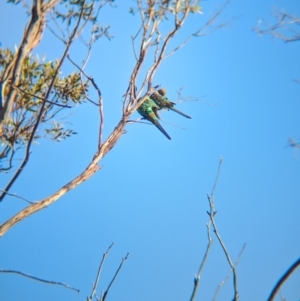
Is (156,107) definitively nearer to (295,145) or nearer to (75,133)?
(75,133)

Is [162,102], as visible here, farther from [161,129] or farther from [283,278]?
[283,278]

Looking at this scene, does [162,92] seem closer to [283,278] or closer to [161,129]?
[161,129]

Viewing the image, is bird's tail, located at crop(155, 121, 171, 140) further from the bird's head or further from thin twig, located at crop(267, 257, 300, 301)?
thin twig, located at crop(267, 257, 300, 301)

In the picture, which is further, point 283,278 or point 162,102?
point 162,102

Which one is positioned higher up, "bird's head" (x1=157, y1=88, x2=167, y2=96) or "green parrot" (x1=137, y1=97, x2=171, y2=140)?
"bird's head" (x1=157, y1=88, x2=167, y2=96)

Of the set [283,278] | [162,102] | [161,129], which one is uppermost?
[162,102]

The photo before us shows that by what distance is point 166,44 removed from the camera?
4.21 meters

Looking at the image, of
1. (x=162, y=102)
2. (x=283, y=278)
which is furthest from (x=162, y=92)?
(x=283, y=278)

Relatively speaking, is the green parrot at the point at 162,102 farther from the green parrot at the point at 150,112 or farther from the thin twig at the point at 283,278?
the thin twig at the point at 283,278

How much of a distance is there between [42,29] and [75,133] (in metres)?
2.63

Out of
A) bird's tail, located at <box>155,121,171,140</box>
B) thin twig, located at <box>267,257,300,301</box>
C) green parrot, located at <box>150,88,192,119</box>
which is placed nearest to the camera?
thin twig, located at <box>267,257,300,301</box>

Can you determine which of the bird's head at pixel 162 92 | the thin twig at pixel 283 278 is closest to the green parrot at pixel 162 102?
the bird's head at pixel 162 92

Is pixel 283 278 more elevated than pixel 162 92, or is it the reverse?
pixel 162 92

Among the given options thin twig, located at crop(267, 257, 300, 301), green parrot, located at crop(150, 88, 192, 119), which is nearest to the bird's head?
green parrot, located at crop(150, 88, 192, 119)
